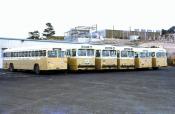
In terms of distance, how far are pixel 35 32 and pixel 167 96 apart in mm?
93455

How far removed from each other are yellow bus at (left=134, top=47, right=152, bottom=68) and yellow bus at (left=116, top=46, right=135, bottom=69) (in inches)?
34.5

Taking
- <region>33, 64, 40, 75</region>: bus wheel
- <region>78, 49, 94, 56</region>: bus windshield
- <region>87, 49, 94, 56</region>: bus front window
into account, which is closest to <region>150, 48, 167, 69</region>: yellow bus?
<region>87, 49, 94, 56</region>: bus front window

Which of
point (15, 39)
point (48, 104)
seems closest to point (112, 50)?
point (15, 39)

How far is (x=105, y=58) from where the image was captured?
130 feet

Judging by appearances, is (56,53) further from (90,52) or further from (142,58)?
(142,58)

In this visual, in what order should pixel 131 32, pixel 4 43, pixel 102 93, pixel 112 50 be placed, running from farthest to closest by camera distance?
pixel 131 32, pixel 4 43, pixel 112 50, pixel 102 93

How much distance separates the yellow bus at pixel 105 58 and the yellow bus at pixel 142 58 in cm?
377

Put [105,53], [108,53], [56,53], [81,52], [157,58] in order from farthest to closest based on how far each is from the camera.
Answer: [157,58], [108,53], [105,53], [81,52], [56,53]

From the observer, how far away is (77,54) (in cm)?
3744

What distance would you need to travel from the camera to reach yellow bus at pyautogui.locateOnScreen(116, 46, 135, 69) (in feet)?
135

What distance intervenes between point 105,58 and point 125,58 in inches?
117

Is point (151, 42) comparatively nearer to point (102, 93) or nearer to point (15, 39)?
point (15, 39)

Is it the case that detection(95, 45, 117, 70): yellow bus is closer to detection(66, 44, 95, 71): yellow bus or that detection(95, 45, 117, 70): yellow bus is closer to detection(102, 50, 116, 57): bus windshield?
detection(102, 50, 116, 57): bus windshield

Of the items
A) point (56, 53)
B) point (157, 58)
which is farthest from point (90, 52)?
point (157, 58)
